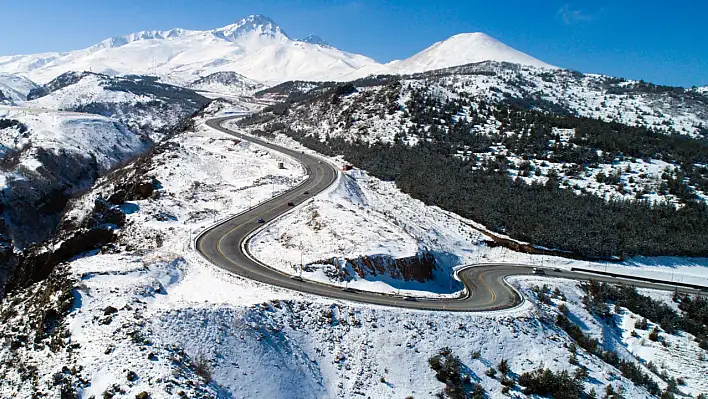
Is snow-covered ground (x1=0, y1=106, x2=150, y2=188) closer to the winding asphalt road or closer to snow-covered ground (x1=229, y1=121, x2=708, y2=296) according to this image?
the winding asphalt road

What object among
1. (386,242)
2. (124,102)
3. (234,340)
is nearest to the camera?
(234,340)

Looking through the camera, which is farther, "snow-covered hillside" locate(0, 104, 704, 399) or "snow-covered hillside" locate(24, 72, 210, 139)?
"snow-covered hillside" locate(24, 72, 210, 139)

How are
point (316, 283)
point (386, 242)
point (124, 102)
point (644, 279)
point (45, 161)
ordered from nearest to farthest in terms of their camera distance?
Result: point (316, 283), point (386, 242), point (644, 279), point (45, 161), point (124, 102)

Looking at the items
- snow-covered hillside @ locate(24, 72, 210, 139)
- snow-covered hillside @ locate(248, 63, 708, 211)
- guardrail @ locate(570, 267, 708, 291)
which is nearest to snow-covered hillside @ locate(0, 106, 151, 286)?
snow-covered hillside @ locate(24, 72, 210, 139)

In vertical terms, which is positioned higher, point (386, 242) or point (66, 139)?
point (66, 139)

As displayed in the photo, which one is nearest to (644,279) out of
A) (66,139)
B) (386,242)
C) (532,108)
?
(386,242)

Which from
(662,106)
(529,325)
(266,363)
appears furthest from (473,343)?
(662,106)

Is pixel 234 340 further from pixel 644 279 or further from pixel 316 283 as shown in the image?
pixel 644 279

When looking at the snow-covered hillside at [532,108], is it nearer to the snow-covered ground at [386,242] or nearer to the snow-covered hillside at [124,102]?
the snow-covered ground at [386,242]
